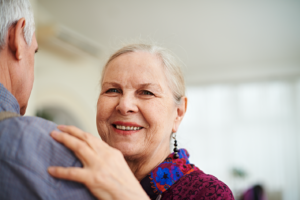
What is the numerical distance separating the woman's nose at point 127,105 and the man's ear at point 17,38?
1.46ft

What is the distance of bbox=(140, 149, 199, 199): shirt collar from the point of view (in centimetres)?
104

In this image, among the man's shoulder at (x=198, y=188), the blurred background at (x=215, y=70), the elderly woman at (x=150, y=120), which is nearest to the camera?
the man's shoulder at (x=198, y=188)

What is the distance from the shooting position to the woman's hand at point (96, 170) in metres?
0.64

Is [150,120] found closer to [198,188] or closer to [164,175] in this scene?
[164,175]

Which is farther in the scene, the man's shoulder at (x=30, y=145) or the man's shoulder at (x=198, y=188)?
the man's shoulder at (x=198, y=188)

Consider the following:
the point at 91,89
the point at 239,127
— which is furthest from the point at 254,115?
the point at 91,89

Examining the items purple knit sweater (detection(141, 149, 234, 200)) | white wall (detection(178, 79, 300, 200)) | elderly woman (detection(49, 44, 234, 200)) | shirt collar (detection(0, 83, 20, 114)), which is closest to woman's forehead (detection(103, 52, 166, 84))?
elderly woman (detection(49, 44, 234, 200))

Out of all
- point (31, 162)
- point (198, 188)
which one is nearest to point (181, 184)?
point (198, 188)

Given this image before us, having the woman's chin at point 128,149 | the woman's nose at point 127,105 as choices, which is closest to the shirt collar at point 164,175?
the woman's chin at point 128,149

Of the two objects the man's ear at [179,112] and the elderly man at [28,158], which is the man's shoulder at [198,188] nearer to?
the man's ear at [179,112]

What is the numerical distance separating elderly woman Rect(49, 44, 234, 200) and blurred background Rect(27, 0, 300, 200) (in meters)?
1.97

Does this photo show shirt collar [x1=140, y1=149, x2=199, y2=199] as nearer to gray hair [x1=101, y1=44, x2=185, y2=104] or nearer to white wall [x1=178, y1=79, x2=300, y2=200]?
gray hair [x1=101, y1=44, x2=185, y2=104]

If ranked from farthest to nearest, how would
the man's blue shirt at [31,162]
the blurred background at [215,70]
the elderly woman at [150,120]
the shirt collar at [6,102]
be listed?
the blurred background at [215,70], the elderly woman at [150,120], the shirt collar at [6,102], the man's blue shirt at [31,162]

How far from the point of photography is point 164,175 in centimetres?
108
